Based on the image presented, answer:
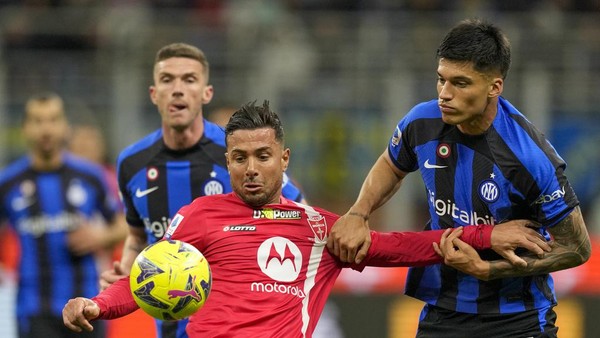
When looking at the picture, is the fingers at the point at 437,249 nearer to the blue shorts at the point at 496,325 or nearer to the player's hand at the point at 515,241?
the player's hand at the point at 515,241

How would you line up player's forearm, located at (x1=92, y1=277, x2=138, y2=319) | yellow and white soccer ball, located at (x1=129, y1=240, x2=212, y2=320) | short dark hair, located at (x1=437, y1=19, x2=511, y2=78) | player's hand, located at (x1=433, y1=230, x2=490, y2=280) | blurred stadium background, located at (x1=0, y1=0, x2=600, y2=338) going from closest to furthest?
yellow and white soccer ball, located at (x1=129, y1=240, x2=212, y2=320)
player's forearm, located at (x1=92, y1=277, x2=138, y2=319)
short dark hair, located at (x1=437, y1=19, x2=511, y2=78)
player's hand, located at (x1=433, y1=230, x2=490, y2=280)
blurred stadium background, located at (x1=0, y1=0, x2=600, y2=338)

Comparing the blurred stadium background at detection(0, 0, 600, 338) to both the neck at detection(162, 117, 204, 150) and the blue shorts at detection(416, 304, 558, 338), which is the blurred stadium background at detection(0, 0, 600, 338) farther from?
the blue shorts at detection(416, 304, 558, 338)

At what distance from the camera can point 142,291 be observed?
15.8 ft

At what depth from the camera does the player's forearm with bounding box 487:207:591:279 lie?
5301 mm

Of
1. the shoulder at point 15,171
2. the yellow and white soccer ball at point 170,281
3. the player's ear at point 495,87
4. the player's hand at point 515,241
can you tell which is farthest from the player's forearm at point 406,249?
the shoulder at point 15,171

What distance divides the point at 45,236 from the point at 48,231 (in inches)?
1.8

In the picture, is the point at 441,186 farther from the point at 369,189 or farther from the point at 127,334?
the point at 127,334

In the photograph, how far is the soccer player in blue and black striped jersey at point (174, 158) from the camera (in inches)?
255

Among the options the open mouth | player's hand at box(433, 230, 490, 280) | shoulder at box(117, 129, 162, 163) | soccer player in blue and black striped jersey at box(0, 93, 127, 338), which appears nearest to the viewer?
player's hand at box(433, 230, 490, 280)

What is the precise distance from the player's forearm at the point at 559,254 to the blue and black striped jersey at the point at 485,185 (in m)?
0.07

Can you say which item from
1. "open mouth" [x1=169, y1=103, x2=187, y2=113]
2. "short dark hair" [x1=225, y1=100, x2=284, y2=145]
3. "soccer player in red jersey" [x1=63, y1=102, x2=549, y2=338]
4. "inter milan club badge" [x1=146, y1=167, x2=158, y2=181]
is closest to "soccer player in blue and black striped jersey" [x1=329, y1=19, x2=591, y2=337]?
"soccer player in red jersey" [x1=63, y1=102, x2=549, y2=338]

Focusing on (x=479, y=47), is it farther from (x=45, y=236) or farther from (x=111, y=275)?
(x=45, y=236)

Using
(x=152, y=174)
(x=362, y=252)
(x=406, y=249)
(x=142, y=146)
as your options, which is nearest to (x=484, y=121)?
(x=406, y=249)

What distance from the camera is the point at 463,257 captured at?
5.28 metres
